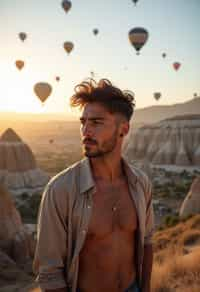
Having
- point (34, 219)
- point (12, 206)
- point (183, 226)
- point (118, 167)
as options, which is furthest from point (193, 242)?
point (34, 219)

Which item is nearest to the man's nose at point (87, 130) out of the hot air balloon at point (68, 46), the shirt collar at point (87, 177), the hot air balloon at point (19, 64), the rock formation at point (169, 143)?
the shirt collar at point (87, 177)

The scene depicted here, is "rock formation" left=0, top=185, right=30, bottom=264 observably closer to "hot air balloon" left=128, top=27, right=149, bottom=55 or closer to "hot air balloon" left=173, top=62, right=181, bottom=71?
"hot air balloon" left=128, top=27, right=149, bottom=55

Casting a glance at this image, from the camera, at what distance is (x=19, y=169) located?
4544cm

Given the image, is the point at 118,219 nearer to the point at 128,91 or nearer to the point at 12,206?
the point at 128,91

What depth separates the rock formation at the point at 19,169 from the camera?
1700 inches

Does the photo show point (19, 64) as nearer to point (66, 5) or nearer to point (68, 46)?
point (68, 46)

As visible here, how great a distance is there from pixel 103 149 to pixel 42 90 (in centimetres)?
3705

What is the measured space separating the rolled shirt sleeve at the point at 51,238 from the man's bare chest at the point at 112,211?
0.73ft

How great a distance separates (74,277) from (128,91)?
136cm

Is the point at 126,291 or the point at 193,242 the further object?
the point at 193,242

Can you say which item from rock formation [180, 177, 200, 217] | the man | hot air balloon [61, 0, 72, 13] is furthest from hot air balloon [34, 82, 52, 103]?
the man

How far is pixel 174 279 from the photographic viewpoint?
A: 6453 millimetres

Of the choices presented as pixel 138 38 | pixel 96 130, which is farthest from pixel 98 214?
pixel 138 38

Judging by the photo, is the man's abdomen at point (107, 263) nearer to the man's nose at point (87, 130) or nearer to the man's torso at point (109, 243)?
the man's torso at point (109, 243)
